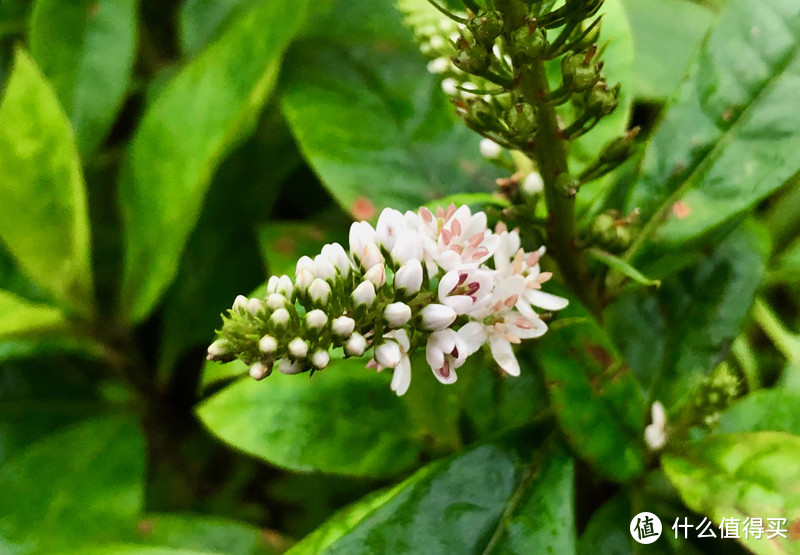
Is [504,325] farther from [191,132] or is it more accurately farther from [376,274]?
[191,132]

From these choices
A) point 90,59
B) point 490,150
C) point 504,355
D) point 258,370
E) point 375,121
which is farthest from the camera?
point 90,59

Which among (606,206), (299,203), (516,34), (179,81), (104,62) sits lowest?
(299,203)

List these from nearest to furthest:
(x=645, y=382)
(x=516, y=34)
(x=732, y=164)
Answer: (x=516, y=34)
(x=732, y=164)
(x=645, y=382)

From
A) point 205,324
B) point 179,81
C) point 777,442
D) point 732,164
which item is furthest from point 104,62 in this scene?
point 777,442

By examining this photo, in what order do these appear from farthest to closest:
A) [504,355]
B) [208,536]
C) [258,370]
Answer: [208,536], [504,355], [258,370]

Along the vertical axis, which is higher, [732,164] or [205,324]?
[732,164]

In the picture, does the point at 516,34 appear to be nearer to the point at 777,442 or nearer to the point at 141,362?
the point at 777,442

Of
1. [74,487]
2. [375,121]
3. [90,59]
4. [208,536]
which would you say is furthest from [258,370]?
[90,59]
